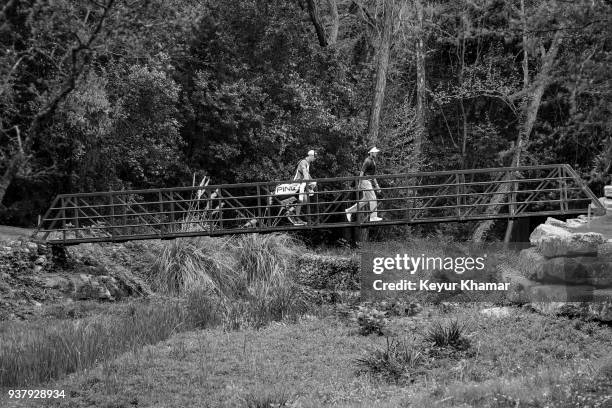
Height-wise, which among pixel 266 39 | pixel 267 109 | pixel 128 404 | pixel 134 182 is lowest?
pixel 128 404

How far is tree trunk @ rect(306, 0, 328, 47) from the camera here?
26312 mm

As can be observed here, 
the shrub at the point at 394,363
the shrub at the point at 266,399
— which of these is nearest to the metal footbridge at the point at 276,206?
the shrub at the point at 394,363

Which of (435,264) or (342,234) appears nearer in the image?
(435,264)

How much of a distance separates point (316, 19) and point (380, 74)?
2.91 meters

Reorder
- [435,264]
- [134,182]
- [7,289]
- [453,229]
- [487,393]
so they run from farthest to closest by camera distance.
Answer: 1. [453,229]
2. [134,182]
3. [435,264]
4. [7,289]
5. [487,393]

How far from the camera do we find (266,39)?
25734 millimetres

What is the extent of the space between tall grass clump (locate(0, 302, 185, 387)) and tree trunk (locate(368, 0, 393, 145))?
14996 millimetres

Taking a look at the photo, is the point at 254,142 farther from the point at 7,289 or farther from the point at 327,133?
the point at 7,289

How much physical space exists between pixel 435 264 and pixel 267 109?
1082 cm

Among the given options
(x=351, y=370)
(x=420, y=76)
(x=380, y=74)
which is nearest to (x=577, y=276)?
(x=351, y=370)

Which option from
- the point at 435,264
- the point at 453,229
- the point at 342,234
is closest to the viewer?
the point at 435,264

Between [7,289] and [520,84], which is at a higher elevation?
[520,84]

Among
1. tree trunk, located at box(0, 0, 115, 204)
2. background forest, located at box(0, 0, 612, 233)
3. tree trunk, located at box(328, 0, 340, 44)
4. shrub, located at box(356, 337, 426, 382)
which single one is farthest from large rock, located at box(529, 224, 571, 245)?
tree trunk, located at box(328, 0, 340, 44)

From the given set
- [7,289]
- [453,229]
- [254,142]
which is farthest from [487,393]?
[453,229]
